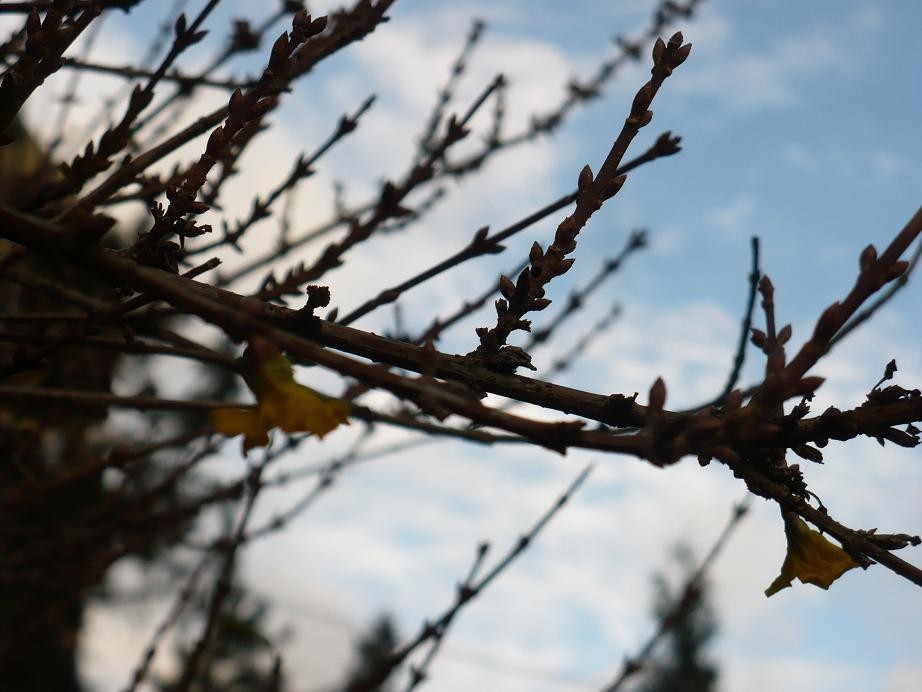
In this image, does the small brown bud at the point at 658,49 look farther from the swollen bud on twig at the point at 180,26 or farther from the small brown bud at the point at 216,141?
the swollen bud on twig at the point at 180,26

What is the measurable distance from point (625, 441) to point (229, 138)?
31.1 inches

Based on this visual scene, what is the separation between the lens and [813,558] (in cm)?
111

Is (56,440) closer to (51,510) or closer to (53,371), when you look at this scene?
(51,510)

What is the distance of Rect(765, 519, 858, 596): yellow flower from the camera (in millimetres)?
1103

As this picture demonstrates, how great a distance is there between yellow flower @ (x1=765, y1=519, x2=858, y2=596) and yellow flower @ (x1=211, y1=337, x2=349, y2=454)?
25.0 inches

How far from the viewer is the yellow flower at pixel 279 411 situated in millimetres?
908

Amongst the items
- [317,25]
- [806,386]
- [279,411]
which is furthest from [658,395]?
[317,25]

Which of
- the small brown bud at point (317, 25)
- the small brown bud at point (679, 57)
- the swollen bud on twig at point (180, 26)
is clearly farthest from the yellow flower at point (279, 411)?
the swollen bud on twig at point (180, 26)

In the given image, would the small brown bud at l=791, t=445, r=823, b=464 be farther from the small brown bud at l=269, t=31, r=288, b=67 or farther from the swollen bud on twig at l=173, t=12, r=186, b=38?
the swollen bud on twig at l=173, t=12, r=186, b=38

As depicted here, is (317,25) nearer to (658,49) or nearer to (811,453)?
(658,49)

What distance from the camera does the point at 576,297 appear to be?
2.72m

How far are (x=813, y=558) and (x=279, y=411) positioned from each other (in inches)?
29.3

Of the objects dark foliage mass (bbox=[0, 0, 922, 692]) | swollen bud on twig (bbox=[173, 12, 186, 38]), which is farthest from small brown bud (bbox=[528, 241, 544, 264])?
swollen bud on twig (bbox=[173, 12, 186, 38])

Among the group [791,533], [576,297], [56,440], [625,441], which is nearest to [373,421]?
[576,297]
